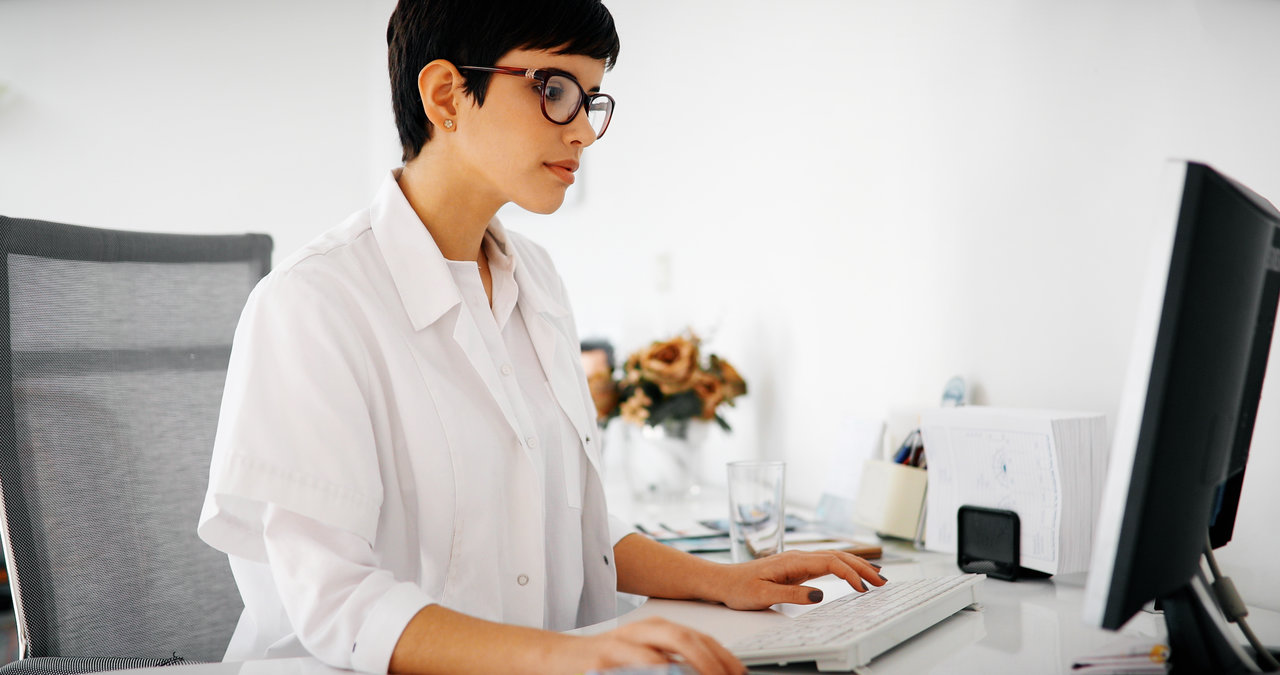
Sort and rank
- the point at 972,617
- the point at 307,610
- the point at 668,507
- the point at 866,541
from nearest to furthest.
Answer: the point at 307,610 < the point at 972,617 < the point at 866,541 < the point at 668,507

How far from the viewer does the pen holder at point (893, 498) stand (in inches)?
54.6

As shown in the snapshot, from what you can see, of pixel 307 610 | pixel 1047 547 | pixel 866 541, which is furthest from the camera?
pixel 866 541

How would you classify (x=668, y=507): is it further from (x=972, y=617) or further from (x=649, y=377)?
(x=972, y=617)

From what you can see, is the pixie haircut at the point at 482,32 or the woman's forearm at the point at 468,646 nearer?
the woman's forearm at the point at 468,646

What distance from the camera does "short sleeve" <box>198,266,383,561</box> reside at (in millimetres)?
811

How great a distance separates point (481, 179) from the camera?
42.5 inches

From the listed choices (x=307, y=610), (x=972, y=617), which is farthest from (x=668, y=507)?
(x=307, y=610)

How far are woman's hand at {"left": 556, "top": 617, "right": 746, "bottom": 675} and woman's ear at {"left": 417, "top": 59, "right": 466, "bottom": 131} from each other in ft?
2.10

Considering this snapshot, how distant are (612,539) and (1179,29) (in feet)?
3.30

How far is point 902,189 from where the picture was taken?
1.61m

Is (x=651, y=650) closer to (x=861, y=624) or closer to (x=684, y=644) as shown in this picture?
(x=684, y=644)

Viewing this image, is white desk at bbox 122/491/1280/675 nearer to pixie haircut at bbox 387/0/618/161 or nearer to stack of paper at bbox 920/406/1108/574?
stack of paper at bbox 920/406/1108/574

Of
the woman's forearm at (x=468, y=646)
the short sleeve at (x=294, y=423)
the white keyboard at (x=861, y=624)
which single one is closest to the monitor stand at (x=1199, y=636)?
the white keyboard at (x=861, y=624)

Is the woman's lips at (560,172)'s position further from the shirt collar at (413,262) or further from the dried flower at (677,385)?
the dried flower at (677,385)
